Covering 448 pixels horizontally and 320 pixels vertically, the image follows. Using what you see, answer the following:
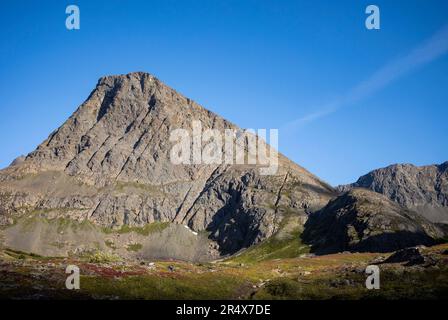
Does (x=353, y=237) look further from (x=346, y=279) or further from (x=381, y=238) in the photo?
(x=346, y=279)

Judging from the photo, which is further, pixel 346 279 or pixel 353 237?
pixel 353 237

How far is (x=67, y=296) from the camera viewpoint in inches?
2073

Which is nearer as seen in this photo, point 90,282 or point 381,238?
point 90,282
